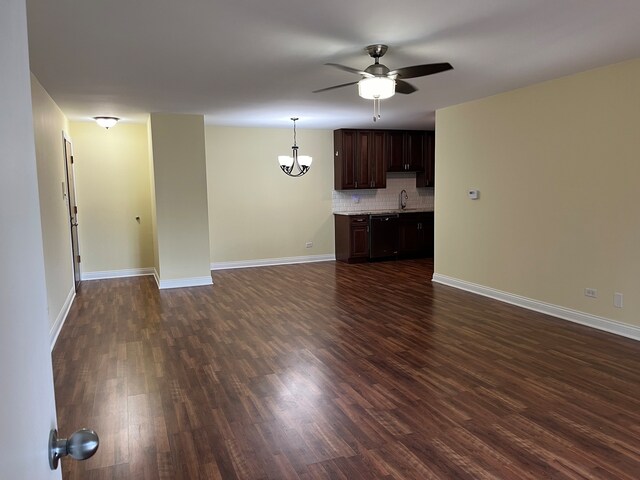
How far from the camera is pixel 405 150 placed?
366 inches

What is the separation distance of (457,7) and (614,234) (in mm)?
2807

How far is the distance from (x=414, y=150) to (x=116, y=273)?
19.4 feet

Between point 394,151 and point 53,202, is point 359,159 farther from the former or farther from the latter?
point 53,202

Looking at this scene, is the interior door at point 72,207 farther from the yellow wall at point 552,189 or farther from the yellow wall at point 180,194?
the yellow wall at point 552,189

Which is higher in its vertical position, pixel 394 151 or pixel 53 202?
pixel 394 151

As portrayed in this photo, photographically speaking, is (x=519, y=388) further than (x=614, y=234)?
No

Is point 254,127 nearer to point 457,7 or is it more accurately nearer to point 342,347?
point 342,347

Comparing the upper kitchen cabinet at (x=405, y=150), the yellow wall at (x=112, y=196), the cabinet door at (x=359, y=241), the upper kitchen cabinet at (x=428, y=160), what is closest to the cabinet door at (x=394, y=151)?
the upper kitchen cabinet at (x=405, y=150)

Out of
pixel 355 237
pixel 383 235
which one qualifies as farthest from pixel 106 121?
pixel 383 235

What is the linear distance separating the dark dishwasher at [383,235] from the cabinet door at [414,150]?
1192 mm

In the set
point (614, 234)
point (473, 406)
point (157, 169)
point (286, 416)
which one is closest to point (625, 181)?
point (614, 234)

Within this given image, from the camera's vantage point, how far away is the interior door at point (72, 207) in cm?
658

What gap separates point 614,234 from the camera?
4422 millimetres

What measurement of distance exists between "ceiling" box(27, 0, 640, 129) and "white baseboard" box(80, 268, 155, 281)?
300cm
